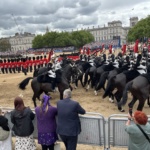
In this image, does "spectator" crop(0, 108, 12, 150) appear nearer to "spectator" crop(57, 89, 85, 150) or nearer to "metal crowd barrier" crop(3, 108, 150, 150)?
"spectator" crop(57, 89, 85, 150)

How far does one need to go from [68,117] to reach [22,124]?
103cm

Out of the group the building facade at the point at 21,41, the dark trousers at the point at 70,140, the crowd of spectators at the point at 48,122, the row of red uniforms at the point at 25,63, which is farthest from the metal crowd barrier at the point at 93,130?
the building facade at the point at 21,41

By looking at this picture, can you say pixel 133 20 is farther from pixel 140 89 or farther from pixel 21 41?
pixel 140 89

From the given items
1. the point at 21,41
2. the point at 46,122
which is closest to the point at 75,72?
the point at 46,122

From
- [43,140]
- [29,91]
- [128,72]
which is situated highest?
[128,72]

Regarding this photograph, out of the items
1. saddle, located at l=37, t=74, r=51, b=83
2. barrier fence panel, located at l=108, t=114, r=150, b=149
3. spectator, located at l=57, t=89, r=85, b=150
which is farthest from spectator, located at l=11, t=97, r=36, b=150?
saddle, located at l=37, t=74, r=51, b=83

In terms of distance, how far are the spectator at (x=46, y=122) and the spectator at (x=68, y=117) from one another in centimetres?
16

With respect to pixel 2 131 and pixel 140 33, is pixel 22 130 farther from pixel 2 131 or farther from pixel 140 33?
pixel 140 33

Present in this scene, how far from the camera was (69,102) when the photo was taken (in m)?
4.67

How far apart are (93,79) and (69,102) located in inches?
313

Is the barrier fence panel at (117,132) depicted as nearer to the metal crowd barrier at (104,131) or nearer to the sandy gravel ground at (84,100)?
the metal crowd barrier at (104,131)

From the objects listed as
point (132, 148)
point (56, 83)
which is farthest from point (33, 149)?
point (56, 83)

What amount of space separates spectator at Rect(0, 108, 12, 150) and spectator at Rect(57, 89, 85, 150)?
106 cm

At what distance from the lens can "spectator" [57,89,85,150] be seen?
464 centimetres
